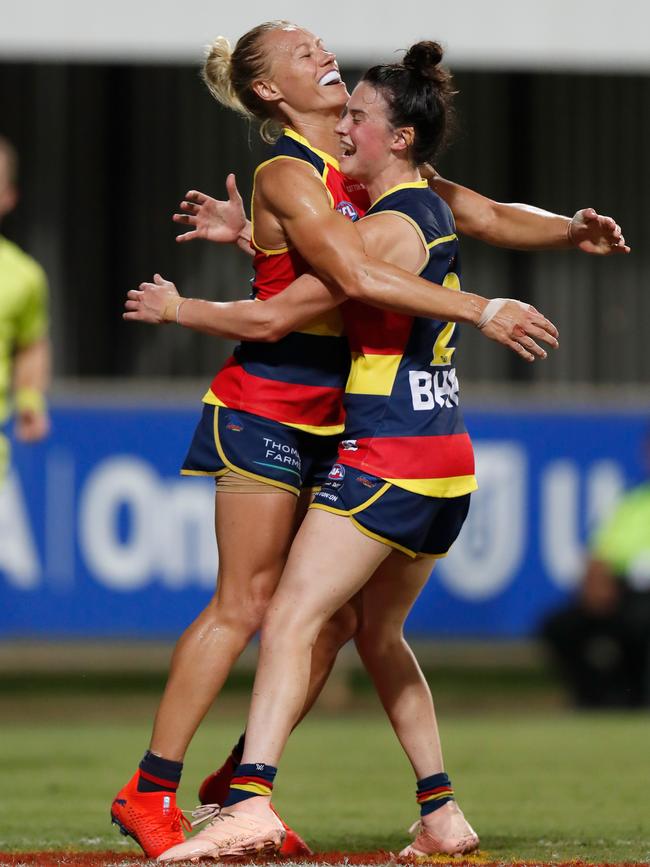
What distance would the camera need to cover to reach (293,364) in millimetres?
5543

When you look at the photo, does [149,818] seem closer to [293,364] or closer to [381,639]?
[381,639]

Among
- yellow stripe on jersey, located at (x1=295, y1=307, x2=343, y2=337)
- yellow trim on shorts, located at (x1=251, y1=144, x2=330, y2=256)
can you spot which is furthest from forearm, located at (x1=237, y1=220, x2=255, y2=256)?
yellow stripe on jersey, located at (x1=295, y1=307, x2=343, y2=337)

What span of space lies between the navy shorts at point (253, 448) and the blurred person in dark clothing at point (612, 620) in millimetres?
6286

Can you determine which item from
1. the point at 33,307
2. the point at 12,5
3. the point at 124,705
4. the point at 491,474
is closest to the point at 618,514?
the point at 491,474

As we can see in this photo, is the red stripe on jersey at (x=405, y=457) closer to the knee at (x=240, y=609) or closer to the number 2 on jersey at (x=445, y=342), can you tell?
the number 2 on jersey at (x=445, y=342)

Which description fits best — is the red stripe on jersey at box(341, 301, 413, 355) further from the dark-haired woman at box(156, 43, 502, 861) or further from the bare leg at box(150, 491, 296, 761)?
the bare leg at box(150, 491, 296, 761)

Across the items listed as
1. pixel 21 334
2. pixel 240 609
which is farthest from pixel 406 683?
pixel 21 334

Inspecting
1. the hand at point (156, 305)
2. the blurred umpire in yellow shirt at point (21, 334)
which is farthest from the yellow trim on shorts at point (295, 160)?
the blurred umpire in yellow shirt at point (21, 334)

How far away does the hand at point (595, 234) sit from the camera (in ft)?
19.0

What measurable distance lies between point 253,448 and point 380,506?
0.47 meters

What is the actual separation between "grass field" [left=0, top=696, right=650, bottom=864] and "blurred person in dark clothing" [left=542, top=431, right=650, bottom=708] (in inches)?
21.1

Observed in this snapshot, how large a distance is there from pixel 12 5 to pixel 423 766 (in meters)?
9.36

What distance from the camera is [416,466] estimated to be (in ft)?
17.4

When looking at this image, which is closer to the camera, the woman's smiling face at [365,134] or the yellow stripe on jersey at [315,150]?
the woman's smiling face at [365,134]
